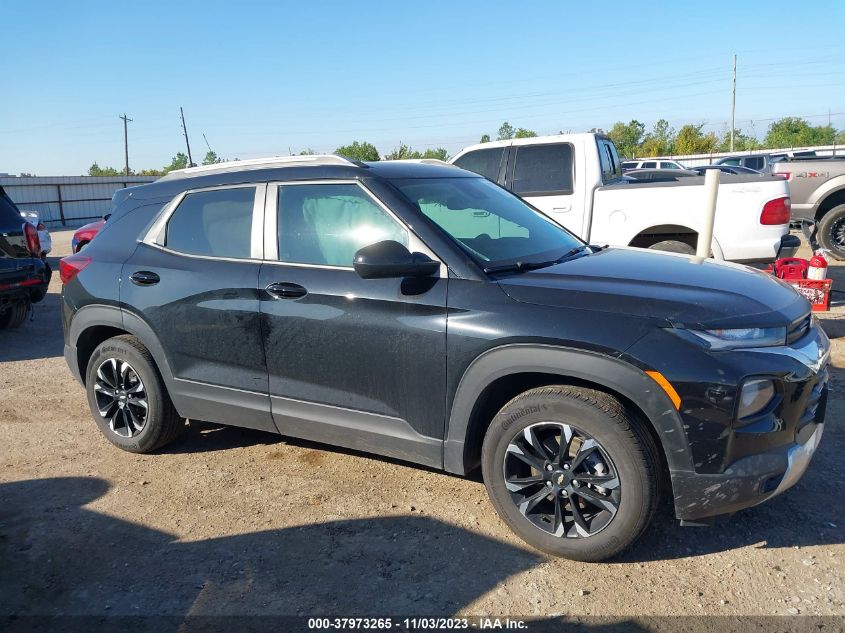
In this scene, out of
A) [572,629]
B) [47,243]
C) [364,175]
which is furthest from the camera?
[47,243]

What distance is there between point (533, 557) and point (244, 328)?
A: 201 centimetres

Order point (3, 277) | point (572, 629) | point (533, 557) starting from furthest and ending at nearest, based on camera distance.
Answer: point (3, 277) < point (533, 557) < point (572, 629)

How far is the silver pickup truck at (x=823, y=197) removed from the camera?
12.1 m

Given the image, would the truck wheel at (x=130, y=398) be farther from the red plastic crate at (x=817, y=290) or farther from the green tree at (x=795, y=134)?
the green tree at (x=795, y=134)

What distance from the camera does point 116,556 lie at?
11.4 ft

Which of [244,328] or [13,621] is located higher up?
[244,328]

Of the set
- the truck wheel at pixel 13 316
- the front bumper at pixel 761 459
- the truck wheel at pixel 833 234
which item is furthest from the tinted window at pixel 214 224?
the truck wheel at pixel 833 234

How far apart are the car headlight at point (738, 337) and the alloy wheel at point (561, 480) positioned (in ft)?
2.11

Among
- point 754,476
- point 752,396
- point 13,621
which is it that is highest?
point 752,396

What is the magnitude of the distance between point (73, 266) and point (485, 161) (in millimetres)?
5279

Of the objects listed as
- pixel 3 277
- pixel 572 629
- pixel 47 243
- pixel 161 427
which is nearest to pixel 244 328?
pixel 161 427

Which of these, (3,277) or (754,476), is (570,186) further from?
(3,277)

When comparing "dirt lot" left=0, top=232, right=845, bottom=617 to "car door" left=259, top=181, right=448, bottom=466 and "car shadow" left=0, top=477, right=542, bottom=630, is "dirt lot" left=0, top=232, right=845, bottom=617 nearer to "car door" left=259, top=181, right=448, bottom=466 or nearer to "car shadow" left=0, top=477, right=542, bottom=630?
"car shadow" left=0, top=477, right=542, bottom=630

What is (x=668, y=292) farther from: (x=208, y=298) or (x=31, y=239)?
(x=31, y=239)
